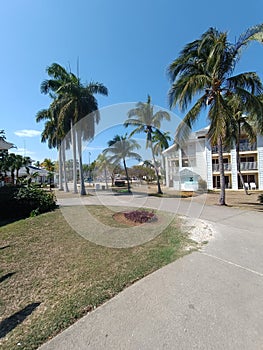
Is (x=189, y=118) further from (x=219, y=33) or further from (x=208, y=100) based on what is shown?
(x=219, y=33)

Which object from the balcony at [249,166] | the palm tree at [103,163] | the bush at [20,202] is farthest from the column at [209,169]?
the bush at [20,202]

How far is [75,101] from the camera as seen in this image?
1727 centimetres

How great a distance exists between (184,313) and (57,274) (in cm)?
255

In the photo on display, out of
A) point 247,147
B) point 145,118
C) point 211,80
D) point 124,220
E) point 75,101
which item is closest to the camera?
point 124,220

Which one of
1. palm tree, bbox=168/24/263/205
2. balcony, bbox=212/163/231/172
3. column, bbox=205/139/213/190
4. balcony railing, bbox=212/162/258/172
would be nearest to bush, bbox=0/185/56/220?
palm tree, bbox=168/24/263/205

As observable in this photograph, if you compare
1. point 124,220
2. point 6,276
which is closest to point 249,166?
point 124,220

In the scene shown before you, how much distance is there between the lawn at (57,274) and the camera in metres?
2.49

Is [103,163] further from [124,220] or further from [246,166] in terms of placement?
[246,166]

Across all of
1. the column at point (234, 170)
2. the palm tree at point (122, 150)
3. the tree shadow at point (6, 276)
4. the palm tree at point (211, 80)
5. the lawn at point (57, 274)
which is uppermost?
the palm tree at point (211, 80)

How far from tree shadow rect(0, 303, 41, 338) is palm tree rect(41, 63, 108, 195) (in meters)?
15.7

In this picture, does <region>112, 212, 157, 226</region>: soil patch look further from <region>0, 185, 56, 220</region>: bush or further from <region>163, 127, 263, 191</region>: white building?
<region>163, 127, 263, 191</region>: white building

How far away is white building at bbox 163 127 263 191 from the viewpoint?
22094 millimetres

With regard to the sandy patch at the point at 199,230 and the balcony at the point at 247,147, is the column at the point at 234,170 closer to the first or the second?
the balcony at the point at 247,147

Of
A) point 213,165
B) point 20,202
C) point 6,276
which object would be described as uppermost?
point 213,165
